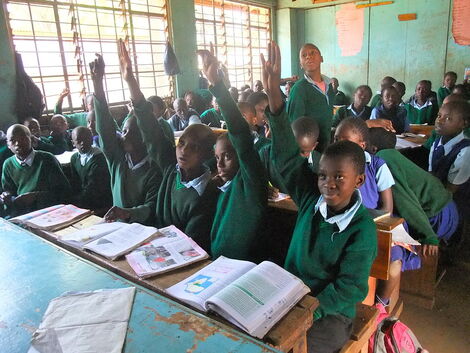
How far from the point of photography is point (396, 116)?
4172 mm

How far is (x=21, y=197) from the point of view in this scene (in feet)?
8.87

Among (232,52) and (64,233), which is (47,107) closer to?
(232,52)

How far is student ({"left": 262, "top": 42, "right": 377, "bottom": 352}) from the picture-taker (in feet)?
4.40

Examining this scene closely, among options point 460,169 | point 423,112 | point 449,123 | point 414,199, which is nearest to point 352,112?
point 423,112

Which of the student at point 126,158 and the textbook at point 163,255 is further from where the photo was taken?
the student at point 126,158

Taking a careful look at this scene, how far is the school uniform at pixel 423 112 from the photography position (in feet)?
17.9

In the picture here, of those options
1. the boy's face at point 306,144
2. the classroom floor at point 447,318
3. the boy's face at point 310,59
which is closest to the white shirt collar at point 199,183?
the boy's face at point 306,144

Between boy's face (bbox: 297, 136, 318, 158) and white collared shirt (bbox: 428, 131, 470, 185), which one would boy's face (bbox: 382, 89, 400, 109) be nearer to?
white collared shirt (bbox: 428, 131, 470, 185)

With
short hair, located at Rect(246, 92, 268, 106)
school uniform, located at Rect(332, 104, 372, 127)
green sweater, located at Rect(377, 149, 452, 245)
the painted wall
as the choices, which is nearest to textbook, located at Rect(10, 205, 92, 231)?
green sweater, located at Rect(377, 149, 452, 245)

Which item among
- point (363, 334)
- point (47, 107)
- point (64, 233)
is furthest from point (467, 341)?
point (47, 107)

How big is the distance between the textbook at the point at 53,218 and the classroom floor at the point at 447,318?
1.84 m

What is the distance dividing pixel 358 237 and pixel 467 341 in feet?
3.99

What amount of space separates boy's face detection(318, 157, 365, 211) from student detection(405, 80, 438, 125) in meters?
4.56

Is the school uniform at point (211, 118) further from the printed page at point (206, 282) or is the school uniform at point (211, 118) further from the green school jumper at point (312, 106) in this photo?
the printed page at point (206, 282)
